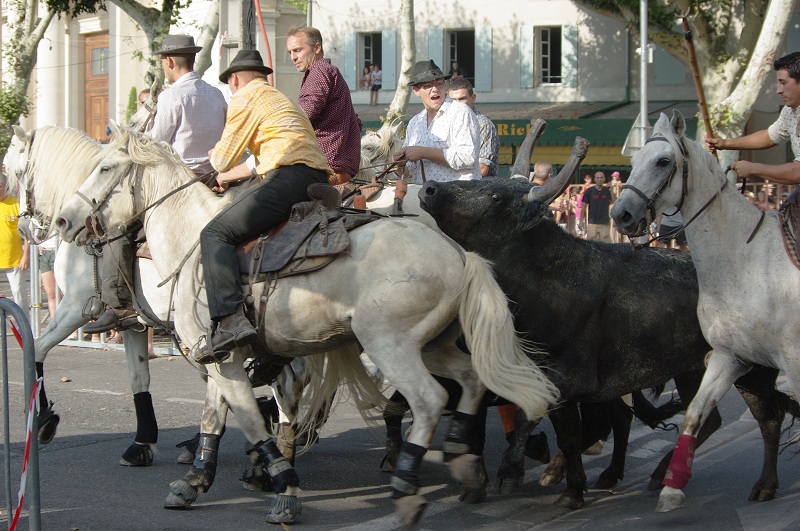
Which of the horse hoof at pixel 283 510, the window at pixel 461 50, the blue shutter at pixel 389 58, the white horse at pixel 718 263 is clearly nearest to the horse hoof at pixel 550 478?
the white horse at pixel 718 263

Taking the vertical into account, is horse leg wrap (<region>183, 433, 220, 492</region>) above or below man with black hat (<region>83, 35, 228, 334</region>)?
below

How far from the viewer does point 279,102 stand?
19.8ft

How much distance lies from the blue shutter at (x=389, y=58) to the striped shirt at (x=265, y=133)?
30426 mm

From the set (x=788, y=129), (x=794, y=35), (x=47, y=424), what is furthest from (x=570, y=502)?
(x=794, y=35)

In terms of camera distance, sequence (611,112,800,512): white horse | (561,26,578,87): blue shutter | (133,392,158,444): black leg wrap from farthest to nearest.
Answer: (561,26,578,87): blue shutter, (133,392,158,444): black leg wrap, (611,112,800,512): white horse

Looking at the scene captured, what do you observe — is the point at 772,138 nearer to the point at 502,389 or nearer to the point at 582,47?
the point at 502,389

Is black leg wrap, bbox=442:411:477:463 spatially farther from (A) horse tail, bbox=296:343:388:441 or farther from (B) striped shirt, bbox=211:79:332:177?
(B) striped shirt, bbox=211:79:332:177

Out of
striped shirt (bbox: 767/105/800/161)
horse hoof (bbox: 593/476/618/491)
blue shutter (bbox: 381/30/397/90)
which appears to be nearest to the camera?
striped shirt (bbox: 767/105/800/161)

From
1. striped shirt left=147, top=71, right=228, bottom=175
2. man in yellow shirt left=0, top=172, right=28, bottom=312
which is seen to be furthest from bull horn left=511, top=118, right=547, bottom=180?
man in yellow shirt left=0, top=172, right=28, bottom=312

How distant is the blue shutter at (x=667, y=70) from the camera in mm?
32188

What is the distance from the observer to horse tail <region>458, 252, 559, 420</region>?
216 inches

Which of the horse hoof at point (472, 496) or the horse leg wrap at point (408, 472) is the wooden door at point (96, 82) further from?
the horse leg wrap at point (408, 472)

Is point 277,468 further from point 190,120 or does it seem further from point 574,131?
point 574,131

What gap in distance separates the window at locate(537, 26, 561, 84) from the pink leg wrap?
96.8ft
